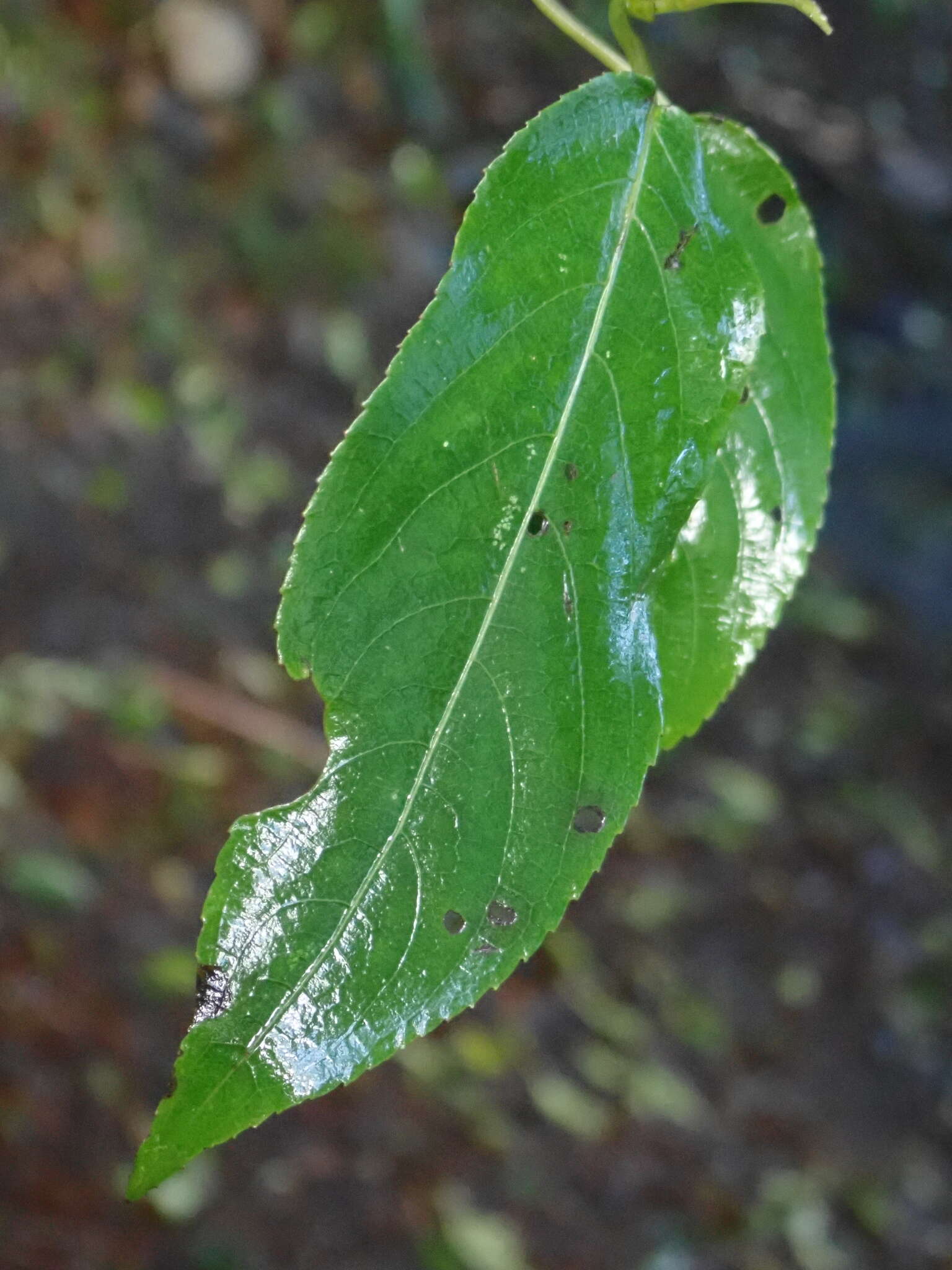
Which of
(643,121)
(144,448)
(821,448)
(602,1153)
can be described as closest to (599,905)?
(602,1153)

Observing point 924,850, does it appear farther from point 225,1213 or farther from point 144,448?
point 144,448

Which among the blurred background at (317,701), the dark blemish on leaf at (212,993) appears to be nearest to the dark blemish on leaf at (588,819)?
the dark blemish on leaf at (212,993)

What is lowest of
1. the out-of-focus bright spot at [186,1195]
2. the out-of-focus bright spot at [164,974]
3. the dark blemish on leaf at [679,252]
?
the out-of-focus bright spot at [186,1195]

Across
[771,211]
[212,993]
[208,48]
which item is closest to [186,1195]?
[212,993]

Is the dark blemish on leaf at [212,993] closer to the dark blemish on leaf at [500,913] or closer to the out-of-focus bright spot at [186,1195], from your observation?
the dark blemish on leaf at [500,913]

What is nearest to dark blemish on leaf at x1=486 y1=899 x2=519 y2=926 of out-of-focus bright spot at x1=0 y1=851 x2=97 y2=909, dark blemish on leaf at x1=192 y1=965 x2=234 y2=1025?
dark blemish on leaf at x1=192 y1=965 x2=234 y2=1025

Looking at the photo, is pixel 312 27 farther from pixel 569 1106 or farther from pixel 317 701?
pixel 569 1106
